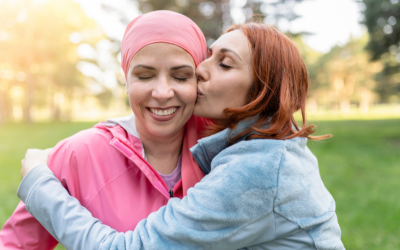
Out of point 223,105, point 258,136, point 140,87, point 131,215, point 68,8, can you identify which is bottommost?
point 131,215

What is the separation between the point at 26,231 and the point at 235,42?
65.9 inches

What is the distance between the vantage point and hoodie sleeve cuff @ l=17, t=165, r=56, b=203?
1.74m

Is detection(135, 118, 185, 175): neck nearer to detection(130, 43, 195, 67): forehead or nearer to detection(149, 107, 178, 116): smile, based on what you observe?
detection(149, 107, 178, 116): smile

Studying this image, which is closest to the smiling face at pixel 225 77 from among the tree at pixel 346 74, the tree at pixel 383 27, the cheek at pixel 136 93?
the cheek at pixel 136 93

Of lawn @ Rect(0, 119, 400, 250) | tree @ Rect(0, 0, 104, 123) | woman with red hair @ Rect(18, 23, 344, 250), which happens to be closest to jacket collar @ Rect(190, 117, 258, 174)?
woman with red hair @ Rect(18, 23, 344, 250)

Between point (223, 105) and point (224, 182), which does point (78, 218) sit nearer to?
point (224, 182)

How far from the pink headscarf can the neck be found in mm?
450

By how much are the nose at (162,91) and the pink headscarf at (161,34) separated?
0.74 feet

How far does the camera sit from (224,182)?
58.6 inches

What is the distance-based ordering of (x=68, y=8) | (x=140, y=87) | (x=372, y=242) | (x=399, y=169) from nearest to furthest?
(x=140, y=87) < (x=372, y=242) < (x=399, y=169) < (x=68, y=8)

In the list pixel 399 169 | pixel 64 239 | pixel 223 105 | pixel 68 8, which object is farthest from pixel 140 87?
pixel 68 8

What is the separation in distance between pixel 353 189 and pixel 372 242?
9.89ft

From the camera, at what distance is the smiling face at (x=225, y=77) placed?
1.91 metres

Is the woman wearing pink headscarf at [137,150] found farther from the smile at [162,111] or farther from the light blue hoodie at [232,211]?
the light blue hoodie at [232,211]
